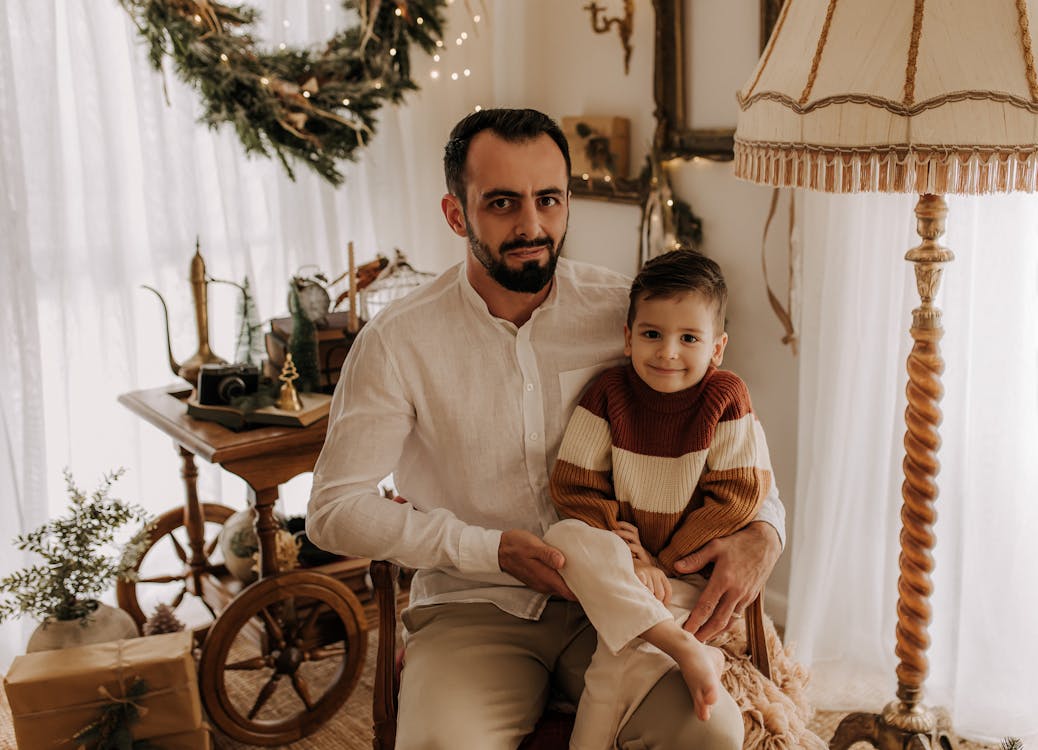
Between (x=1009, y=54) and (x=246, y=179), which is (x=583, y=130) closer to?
(x=246, y=179)

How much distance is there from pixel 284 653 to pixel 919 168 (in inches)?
71.5

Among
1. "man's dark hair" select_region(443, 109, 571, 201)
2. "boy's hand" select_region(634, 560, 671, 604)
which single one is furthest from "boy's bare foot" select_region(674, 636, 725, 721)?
"man's dark hair" select_region(443, 109, 571, 201)

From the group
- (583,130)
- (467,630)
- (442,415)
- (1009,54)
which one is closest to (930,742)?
(467,630)

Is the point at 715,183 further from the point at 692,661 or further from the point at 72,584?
the point at 72,584

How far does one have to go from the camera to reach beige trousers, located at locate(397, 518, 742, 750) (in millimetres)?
1552

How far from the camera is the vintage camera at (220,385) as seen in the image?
7.94 feet

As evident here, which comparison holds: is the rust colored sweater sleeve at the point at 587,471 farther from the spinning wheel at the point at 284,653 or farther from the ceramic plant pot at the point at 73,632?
the ceramic plant pot at the point at 73,632

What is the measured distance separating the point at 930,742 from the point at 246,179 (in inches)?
93.5

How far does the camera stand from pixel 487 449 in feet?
5.92

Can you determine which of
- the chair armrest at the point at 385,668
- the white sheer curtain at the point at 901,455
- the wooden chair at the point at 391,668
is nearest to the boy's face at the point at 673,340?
the wooden chair at the point at 391,668

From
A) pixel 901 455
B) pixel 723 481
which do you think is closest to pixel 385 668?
pixel 723 481

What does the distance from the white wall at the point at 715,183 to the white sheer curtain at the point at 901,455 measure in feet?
0.62

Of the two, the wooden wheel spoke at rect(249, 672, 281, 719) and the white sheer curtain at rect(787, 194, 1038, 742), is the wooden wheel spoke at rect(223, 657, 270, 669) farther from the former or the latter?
the white sheer curtain at rect(787, 194, 1038, 742)

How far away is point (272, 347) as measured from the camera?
2.62 meters
